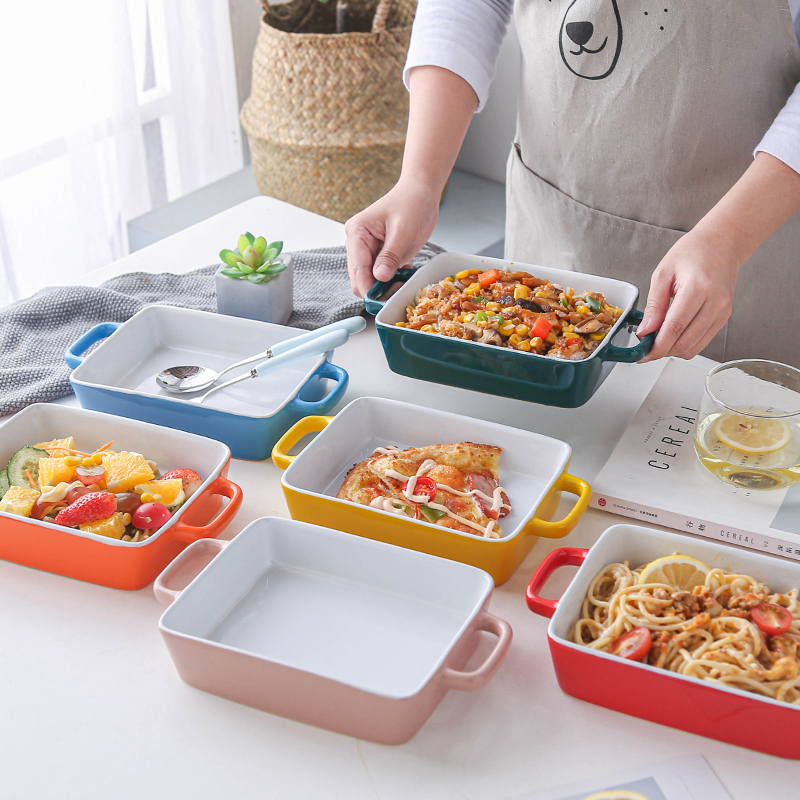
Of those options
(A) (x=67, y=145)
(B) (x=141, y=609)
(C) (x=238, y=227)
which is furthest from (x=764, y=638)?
(A) (x=67, y=145)

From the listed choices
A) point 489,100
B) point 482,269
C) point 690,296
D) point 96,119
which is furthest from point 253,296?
point 489,100

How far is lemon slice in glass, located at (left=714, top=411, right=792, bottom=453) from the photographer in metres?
1.11

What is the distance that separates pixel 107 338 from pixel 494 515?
712 millimetres

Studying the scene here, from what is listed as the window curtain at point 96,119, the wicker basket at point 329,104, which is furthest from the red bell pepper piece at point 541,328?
the window curtain at point 96,119

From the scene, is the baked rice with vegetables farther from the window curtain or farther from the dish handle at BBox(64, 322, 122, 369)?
the window curtain

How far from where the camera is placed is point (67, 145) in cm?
282

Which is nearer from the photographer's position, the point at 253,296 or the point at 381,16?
the point at 253,296

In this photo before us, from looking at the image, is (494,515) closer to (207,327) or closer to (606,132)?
(207,327)

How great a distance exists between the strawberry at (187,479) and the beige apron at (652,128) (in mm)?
696

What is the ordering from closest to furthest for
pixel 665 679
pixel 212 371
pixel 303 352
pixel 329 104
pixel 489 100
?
pixel 665 679 < pixel 303 352 < pixel 212 371 < pixel 329 104 < pixel 489 100

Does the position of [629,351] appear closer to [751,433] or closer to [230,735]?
[751,433]

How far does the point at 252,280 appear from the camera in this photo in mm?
1505

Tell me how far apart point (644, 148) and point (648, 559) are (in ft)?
2.86

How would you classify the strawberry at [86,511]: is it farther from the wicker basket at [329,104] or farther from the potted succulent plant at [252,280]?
the wicker basket at [329,104]
